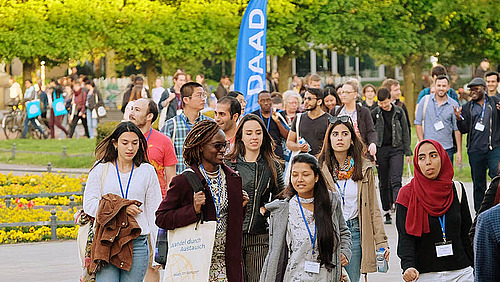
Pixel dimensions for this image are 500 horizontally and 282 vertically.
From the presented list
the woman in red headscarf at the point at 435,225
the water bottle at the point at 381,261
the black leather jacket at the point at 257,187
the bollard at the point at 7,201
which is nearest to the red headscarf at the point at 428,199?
the woman in red headscarf at the point at 435,225

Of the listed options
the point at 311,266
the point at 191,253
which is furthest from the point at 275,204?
the point at 191,253

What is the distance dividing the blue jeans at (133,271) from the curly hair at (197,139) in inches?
43.9

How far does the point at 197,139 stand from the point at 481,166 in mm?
7684

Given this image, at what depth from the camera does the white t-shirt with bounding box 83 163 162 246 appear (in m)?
7.04

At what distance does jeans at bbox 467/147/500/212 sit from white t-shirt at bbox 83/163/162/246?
6712 millimetres

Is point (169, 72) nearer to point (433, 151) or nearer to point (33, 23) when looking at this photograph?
point (33, 23)

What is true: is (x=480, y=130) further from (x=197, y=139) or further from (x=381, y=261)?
(x=197, y=139)

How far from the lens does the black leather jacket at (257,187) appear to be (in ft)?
24.4

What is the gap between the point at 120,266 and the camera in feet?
22.5

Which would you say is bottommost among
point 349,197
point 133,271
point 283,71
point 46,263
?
point 46,263

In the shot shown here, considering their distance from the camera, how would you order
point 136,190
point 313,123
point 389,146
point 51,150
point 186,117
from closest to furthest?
1. point 136,190
2. point 186,117
3. point 313,123
4. point 389,146
5. point 51,150

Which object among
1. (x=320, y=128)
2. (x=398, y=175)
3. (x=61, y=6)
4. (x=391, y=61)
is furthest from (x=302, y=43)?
(x=320, y=128)

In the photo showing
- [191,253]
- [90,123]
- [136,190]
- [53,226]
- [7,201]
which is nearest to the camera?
[191,253]

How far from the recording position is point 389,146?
14.0 metres
